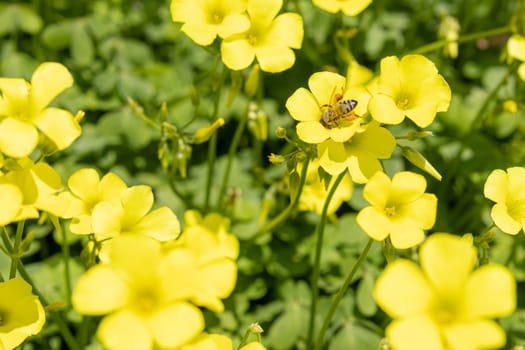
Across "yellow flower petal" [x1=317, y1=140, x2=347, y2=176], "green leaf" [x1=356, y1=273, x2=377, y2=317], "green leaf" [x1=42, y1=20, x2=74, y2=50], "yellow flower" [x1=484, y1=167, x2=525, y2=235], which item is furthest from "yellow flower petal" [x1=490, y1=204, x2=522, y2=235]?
"green leaf" [x1=42, y1=20, x2=74, y2=50]

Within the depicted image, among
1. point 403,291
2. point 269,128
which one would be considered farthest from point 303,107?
point 269,128

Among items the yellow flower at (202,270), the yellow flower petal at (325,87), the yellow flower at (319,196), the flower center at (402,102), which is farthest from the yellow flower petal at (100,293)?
the yellow flower at (319,196)

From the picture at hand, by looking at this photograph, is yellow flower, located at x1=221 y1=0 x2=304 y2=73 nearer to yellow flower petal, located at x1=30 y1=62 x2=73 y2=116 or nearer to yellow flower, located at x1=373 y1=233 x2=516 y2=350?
yellow flower petal, located at x1=30 y1=62 x2=73 y2=116

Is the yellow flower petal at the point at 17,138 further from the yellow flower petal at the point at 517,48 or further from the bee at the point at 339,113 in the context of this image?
the yellow flower petal at the point at 517,48

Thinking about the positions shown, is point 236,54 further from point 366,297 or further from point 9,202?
point 366,297

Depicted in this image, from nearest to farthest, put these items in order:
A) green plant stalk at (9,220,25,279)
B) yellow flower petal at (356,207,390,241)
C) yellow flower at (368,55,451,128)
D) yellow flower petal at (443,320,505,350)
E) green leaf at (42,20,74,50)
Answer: yellow flower petal at (443,320,505,350), yellow flower petal at (356,207,390,241), green plant stalk at (9,220,25,279), yellow flower at (368,55,451,128), green leaf at (42,20,74,50)

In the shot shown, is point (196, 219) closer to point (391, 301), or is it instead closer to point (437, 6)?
point (391, 301)

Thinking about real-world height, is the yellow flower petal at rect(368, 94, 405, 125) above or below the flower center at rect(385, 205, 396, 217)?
above
